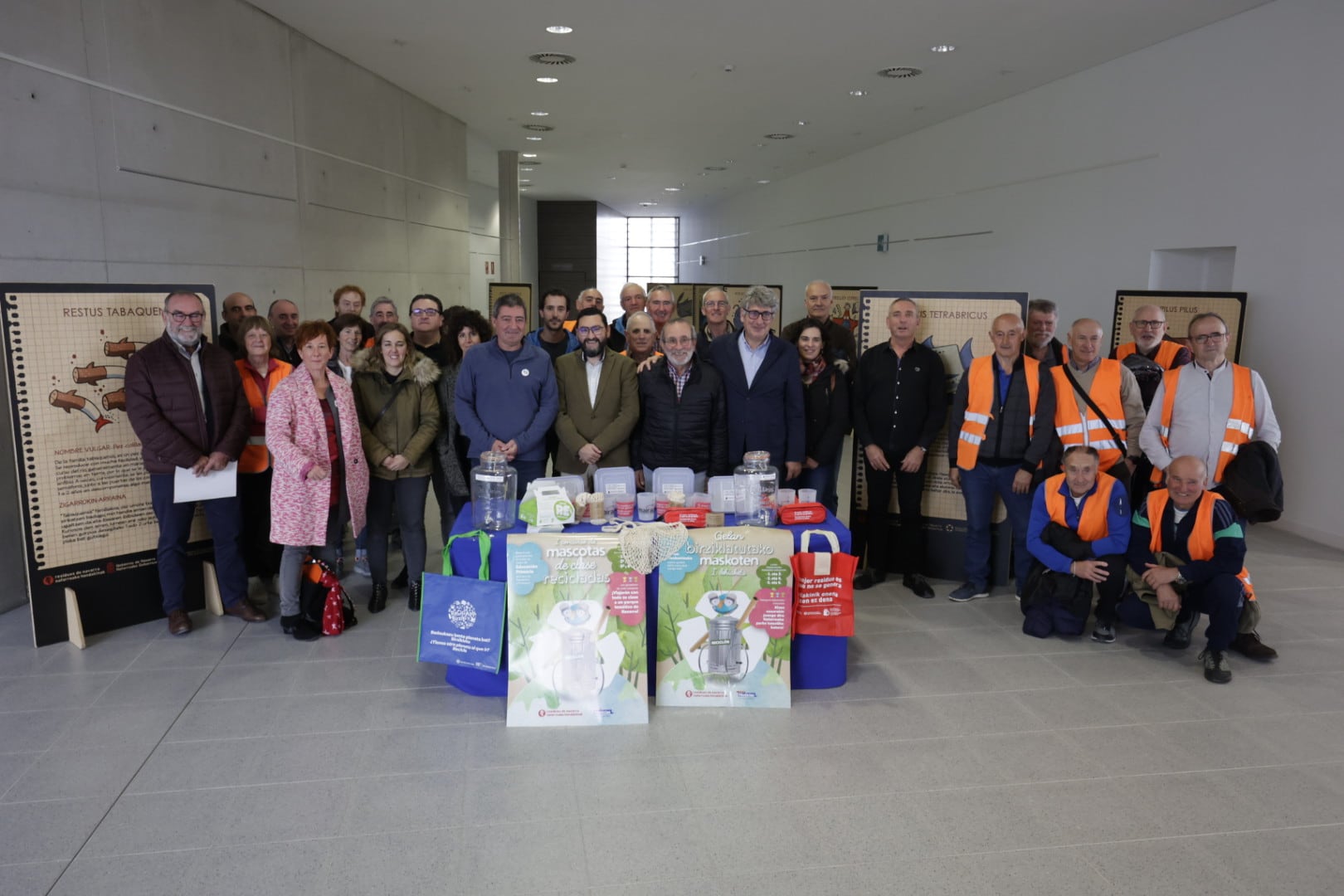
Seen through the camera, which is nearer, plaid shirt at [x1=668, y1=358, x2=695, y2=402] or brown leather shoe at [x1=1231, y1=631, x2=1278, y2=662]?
brown leather shoe at [x1=1231, y1=631, x2=1278, y2=662]

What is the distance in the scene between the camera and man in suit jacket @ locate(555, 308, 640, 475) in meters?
4.54

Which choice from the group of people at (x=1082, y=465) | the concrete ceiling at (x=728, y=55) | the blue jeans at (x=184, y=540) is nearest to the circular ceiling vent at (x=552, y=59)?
the concrete ceiling at (x=728, y=55)

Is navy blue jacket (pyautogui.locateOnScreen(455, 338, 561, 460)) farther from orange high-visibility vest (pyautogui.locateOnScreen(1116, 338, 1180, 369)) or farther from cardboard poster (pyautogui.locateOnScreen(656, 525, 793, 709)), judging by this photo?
orange high-visibility vest (pyautogui.locateOnScreen(1116, 338, 1180, 369))

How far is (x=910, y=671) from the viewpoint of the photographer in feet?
13.1

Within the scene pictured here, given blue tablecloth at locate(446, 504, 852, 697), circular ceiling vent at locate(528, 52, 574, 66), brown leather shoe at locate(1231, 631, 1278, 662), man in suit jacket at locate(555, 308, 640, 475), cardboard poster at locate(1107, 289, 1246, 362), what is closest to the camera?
blue tablecloth at locate(446, 504, 852, 697)

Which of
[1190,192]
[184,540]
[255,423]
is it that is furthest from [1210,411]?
[184,540]

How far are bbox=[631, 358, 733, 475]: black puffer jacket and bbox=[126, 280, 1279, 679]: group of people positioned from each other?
0.03 ft

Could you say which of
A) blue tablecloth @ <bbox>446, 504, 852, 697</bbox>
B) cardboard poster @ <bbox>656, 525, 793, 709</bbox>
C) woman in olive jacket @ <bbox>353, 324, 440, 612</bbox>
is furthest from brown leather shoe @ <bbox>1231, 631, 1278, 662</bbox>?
woman in olive jacket @ <bbox>353, 324, 440, 612</bbox>

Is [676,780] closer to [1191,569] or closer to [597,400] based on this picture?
[597,400]

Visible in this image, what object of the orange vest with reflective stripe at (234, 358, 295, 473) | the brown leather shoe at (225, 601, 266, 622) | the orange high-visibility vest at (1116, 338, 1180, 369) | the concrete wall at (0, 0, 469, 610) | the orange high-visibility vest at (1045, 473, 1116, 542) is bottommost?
the brown leather shoe at (225, 601, 266, 622)

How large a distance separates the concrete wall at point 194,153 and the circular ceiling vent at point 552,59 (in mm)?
1909

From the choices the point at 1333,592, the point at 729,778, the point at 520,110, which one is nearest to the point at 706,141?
the point at 520,110

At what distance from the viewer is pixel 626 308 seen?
22.6 feet

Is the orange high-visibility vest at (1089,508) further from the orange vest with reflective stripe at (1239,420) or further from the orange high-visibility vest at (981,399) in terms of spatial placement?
the orange vest with reflective stripe at (1239,420)
